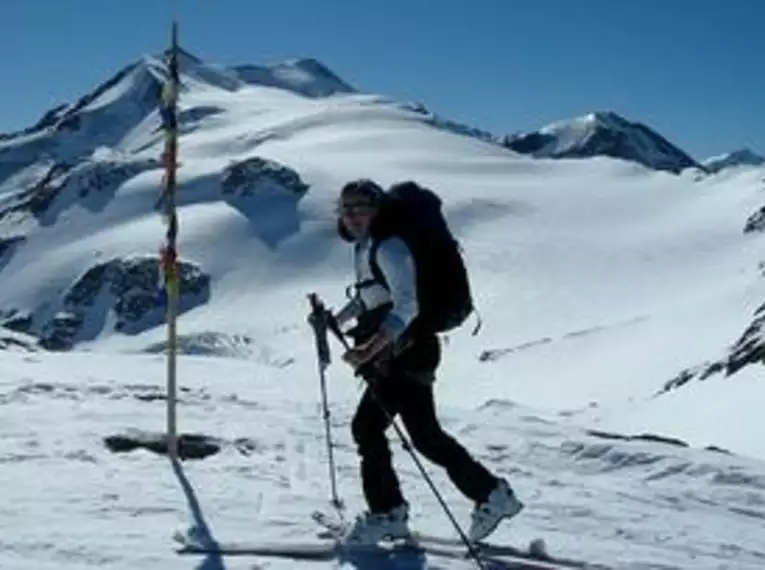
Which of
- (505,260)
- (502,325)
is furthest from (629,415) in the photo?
(505,260)

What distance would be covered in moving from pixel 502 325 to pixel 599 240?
1459 inches

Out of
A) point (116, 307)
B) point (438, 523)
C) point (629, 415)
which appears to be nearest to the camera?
point (438, 523)

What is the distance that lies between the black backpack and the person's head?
14cm

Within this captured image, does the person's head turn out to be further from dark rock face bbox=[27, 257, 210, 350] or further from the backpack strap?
dark rock face bbox=[27, 257, 210, 350]

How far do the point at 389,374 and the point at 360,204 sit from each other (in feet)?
3.59

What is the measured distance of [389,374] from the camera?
8594 millimetres

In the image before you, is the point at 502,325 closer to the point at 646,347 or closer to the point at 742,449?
the point at 646,347

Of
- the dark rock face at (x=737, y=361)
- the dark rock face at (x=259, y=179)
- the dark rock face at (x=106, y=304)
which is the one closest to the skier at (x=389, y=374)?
the dark rock face at (x=737, y=361)

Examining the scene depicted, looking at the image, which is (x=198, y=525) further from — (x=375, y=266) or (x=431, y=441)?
(x=375, y=266)

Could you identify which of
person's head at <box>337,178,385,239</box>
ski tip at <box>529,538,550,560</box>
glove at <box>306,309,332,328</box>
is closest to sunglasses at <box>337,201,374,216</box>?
person's head at <box>337,178,385,239</box>

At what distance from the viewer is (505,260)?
443 feet

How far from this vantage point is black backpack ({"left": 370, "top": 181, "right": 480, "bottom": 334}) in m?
8.10

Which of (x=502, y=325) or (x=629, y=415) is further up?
(x=502, y=325)

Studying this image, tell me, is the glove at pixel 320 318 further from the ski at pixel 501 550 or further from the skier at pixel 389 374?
the ski at pixel 501 550
